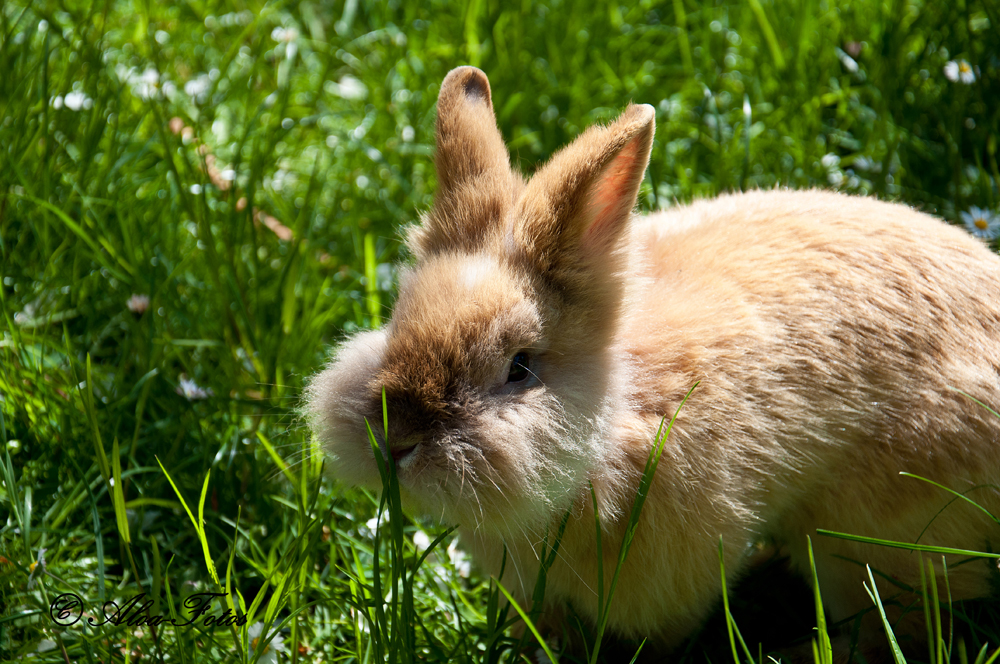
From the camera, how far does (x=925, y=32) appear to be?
4.18 m

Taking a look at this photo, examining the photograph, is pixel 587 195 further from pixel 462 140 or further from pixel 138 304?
pixel 138 304

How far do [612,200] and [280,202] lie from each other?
83.4 inches

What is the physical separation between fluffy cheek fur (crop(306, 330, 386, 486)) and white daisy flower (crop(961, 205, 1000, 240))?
8.36 ft

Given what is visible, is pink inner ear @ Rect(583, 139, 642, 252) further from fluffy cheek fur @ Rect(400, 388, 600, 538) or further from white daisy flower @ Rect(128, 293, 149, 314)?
white daisy flower @ Rect(128, 293, 149, 314)

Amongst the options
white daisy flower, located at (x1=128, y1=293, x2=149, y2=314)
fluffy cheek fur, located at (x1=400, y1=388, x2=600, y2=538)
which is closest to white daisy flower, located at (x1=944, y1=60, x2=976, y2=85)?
fluffy cheek fur, located at (x1=400, y1=388, x2=600, y2=538)

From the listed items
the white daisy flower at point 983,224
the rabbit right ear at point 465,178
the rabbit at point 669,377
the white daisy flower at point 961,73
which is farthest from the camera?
the white daisy flower at point 961,73

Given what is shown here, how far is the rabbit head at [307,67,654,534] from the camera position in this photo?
7.03ft

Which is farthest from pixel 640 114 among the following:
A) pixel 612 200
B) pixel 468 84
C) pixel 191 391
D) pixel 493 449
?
pixel 191 391

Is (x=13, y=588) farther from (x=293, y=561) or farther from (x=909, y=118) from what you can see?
(x=909, y=118)

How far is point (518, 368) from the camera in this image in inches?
91.1

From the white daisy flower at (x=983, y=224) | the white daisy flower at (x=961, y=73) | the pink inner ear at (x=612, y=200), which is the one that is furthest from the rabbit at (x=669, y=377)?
the white daisy flower at (x=961, y=73)

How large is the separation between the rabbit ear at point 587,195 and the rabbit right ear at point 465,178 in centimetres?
12

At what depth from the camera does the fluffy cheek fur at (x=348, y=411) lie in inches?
87.4
